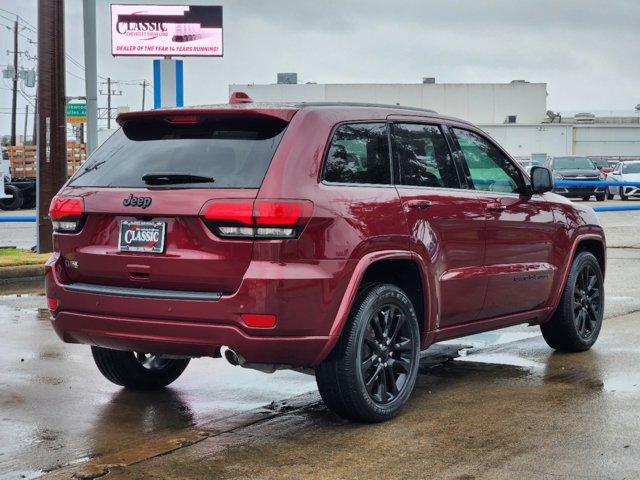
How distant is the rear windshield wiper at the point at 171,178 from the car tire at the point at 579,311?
11.2 feet

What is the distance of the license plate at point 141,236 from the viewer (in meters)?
5.52

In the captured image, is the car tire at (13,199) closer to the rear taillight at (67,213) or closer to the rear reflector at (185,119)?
the rear taillight at (67,213)

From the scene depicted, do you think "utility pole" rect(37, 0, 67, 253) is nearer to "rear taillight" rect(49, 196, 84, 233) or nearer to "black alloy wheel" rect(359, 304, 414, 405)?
"rear taillight" rect(49, 196, 84, 233)

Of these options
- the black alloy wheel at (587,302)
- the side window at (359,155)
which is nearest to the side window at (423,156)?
the side window at (359,155)

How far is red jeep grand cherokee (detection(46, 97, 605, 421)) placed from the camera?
17.5ft

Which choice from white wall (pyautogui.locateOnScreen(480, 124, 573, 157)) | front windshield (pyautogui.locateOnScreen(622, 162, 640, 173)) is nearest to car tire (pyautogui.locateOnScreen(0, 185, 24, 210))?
front windshield (pyautogui.locateOnScreen(622, 162, 640, 173))

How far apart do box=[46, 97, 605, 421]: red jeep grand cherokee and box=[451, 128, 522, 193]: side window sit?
0.16 m

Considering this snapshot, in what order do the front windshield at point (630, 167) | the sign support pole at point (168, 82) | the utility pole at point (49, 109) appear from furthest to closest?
the front windshield at point (630, 167)
the sign support pole at point (168, 82)
the utility pole at point (49, 109)

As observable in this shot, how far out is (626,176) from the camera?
130ft

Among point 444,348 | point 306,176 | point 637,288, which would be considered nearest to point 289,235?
point 306,176

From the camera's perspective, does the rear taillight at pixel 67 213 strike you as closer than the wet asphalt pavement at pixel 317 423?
No

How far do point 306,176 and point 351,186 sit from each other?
36cm

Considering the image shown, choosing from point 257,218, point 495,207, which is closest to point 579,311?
point 495,207

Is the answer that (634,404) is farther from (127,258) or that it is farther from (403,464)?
(127,258)
